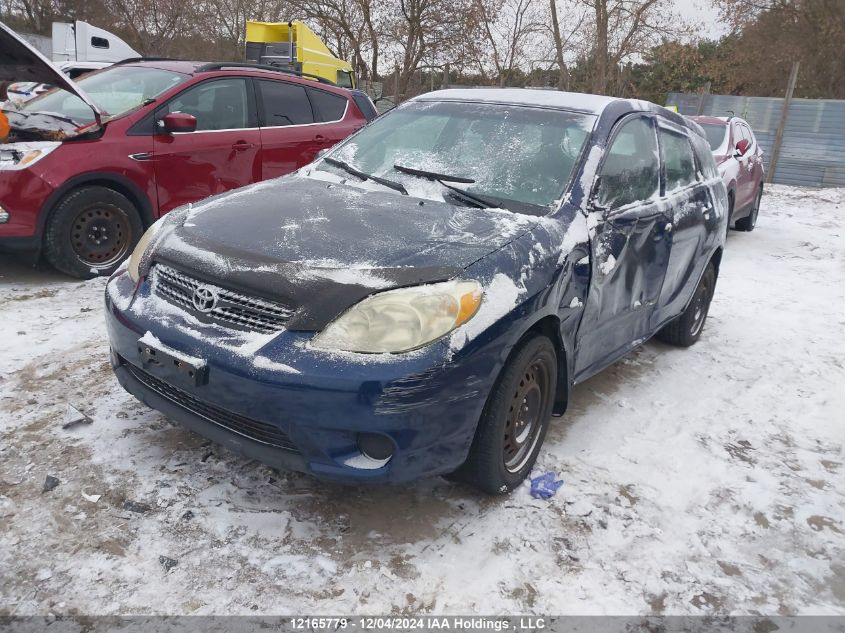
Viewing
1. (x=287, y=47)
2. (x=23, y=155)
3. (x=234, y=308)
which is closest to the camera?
(x=234, y=308)

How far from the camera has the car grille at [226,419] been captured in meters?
2.46

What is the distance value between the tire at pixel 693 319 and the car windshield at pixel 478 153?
2.03m

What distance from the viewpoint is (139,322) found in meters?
2.70

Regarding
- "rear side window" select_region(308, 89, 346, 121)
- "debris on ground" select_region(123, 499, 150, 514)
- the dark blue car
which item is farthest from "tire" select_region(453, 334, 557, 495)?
"rear side window" select_region(308, 89, 346, 121)

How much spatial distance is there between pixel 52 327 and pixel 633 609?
3841 millimetres

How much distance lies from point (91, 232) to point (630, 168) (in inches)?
160

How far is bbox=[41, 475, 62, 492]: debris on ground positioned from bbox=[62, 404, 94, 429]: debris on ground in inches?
17.4

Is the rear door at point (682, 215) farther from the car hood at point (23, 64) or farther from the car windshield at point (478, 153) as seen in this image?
the car hood at point (23, 64)

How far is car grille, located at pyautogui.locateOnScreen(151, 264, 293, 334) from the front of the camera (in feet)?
8.00

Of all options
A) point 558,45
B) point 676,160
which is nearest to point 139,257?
point 676,160

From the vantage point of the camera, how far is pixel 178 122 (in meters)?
5.25

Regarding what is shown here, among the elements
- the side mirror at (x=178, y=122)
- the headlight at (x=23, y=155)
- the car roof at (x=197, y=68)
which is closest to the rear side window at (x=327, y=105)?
the car roof at (x=197, y=68)

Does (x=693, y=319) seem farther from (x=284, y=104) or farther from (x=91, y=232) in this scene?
(x=91, y=232)

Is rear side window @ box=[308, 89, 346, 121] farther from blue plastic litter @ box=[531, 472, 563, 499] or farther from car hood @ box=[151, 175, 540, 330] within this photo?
blue plastic litter @ box=[531, 472, 563, 499]
